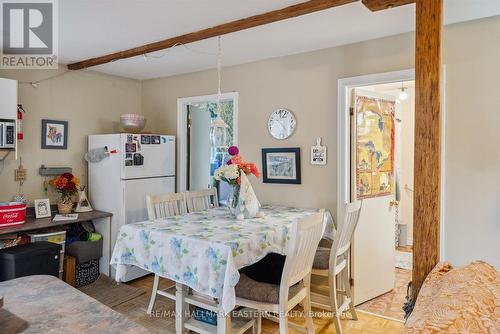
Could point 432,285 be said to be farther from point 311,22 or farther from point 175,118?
point 175,118

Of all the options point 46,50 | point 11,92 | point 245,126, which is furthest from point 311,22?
point 11,92

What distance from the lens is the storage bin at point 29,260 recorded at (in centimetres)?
281

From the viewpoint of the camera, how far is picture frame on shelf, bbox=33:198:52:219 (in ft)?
11.2

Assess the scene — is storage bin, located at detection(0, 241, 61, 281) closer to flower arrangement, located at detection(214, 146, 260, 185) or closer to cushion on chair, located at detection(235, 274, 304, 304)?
flower arrangement, located at detection(214, 146, 260, 185)

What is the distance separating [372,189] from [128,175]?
2.44m

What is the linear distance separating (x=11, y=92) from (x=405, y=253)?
16.0 ft

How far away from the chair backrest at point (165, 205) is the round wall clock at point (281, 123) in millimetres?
1096

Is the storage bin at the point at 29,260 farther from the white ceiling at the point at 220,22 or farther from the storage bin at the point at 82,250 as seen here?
the white ceiling at the point at 220,22

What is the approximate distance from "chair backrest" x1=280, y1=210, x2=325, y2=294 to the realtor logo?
6.99 feet

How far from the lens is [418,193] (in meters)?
1.80

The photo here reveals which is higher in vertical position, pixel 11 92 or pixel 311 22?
pixel 311 22

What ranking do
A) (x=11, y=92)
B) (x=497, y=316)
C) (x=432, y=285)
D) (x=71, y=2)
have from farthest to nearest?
(x=11, y=92) < (x=71, y=2) < (x=432, y=285) < (x=497, y=316)

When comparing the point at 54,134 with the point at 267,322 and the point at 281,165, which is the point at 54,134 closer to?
the point at 281,165

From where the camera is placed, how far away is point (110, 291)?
134 inches
